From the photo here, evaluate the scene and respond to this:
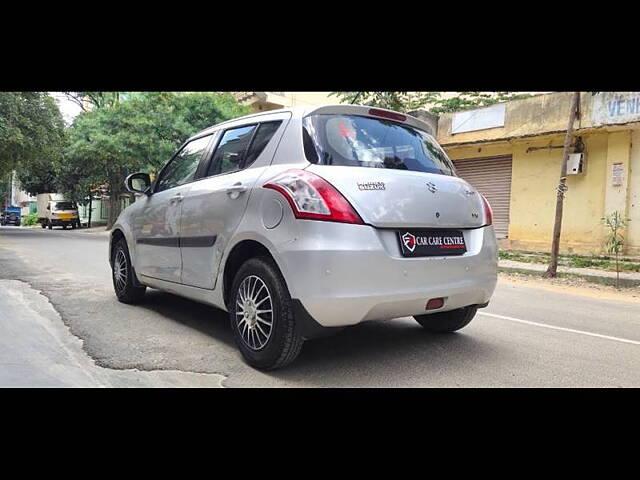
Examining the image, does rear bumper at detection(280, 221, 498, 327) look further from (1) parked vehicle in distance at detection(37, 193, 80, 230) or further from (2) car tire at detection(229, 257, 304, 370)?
(1) parked vehicle in distance at detection(37, 193, 80, 230)

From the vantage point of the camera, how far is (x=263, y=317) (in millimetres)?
3162

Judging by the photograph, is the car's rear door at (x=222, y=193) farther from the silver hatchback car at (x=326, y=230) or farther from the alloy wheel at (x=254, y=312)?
the alloy wheel at (x=254, y=312)

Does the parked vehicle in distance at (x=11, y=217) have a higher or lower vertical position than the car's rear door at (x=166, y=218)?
lower

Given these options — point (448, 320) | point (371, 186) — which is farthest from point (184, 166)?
point (448, 320)

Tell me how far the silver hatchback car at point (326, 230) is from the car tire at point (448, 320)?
0.07ft

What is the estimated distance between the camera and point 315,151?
315 cm

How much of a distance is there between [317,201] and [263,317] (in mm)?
842

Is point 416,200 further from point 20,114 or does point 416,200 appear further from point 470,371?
point 20,114

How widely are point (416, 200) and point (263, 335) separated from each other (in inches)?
50.8

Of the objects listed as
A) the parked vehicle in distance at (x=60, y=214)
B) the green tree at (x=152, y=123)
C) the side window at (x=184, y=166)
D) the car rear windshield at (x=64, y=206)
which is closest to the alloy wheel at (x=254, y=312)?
the side window at (x=184, y=166)

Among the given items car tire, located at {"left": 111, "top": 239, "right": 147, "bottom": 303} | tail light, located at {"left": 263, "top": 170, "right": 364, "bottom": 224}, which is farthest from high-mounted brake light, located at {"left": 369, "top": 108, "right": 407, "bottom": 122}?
car tire, located at {"left": 111, "top": 239, "right": 147, "bottom": 303}

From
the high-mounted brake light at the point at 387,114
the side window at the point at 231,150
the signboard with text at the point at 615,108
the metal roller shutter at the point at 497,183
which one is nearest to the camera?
the high-mounted brake light at the point at 387,114

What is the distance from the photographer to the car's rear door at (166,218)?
166 inches

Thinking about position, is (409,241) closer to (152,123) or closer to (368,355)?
(368,355)
